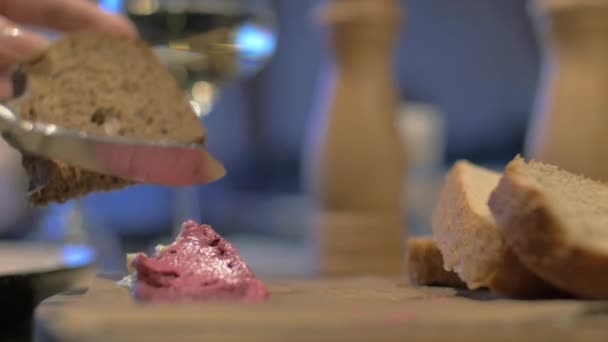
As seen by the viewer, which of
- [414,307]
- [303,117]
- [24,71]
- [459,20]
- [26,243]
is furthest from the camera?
[303,117]

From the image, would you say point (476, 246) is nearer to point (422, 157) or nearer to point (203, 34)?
point (203, 34)

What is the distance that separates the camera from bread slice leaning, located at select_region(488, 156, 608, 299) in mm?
581

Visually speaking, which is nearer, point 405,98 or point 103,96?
point 103,96

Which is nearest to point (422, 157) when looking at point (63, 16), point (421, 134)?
point (421, 134)

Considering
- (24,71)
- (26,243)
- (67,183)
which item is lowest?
(26,243)

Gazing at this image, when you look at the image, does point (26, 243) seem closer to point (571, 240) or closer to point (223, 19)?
point (223, 19)

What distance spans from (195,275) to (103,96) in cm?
32

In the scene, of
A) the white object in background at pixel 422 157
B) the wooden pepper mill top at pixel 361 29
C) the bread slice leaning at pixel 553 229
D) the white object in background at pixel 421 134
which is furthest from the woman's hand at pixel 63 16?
the white object in background at pixel 421 134

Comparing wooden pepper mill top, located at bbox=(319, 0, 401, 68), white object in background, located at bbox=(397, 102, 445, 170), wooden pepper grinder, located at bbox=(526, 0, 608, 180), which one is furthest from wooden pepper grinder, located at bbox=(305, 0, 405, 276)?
white object in background, located at bbox=(397, 102, 445, 170)

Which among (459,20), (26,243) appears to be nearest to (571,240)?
(26,243)

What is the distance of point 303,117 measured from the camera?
3609 millimetres

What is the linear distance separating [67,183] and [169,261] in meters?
0.19

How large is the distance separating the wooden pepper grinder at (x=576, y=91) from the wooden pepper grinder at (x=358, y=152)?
25 cm

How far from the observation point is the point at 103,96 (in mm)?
890
